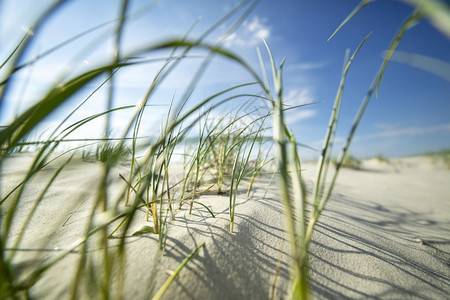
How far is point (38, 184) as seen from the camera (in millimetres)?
1248

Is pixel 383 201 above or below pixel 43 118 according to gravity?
below

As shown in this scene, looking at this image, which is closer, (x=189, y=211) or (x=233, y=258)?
(x=233, y=258)

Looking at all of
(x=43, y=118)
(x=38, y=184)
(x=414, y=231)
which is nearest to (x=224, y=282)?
(x=43, y=118)

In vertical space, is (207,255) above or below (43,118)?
below

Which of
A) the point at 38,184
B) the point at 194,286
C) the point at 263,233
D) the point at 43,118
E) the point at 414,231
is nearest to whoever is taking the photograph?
the point at 43,118

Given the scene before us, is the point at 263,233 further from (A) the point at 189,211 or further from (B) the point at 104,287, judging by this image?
(B) the point at 104,287

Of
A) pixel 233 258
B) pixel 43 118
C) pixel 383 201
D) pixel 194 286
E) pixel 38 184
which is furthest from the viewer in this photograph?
pixel 383 201

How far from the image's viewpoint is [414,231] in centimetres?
114

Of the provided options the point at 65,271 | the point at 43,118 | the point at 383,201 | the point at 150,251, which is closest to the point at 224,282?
the point at 150,251

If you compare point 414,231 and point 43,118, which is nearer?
point 43,118

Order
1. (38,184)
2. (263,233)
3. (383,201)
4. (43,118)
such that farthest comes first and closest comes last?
(383,201) → (38,184) → (263,233) → (43,118)

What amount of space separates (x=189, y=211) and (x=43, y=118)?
0.67 metres

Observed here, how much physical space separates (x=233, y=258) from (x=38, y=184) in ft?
4.66

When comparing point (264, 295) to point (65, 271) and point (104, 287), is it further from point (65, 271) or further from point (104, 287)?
point (65, 271)
